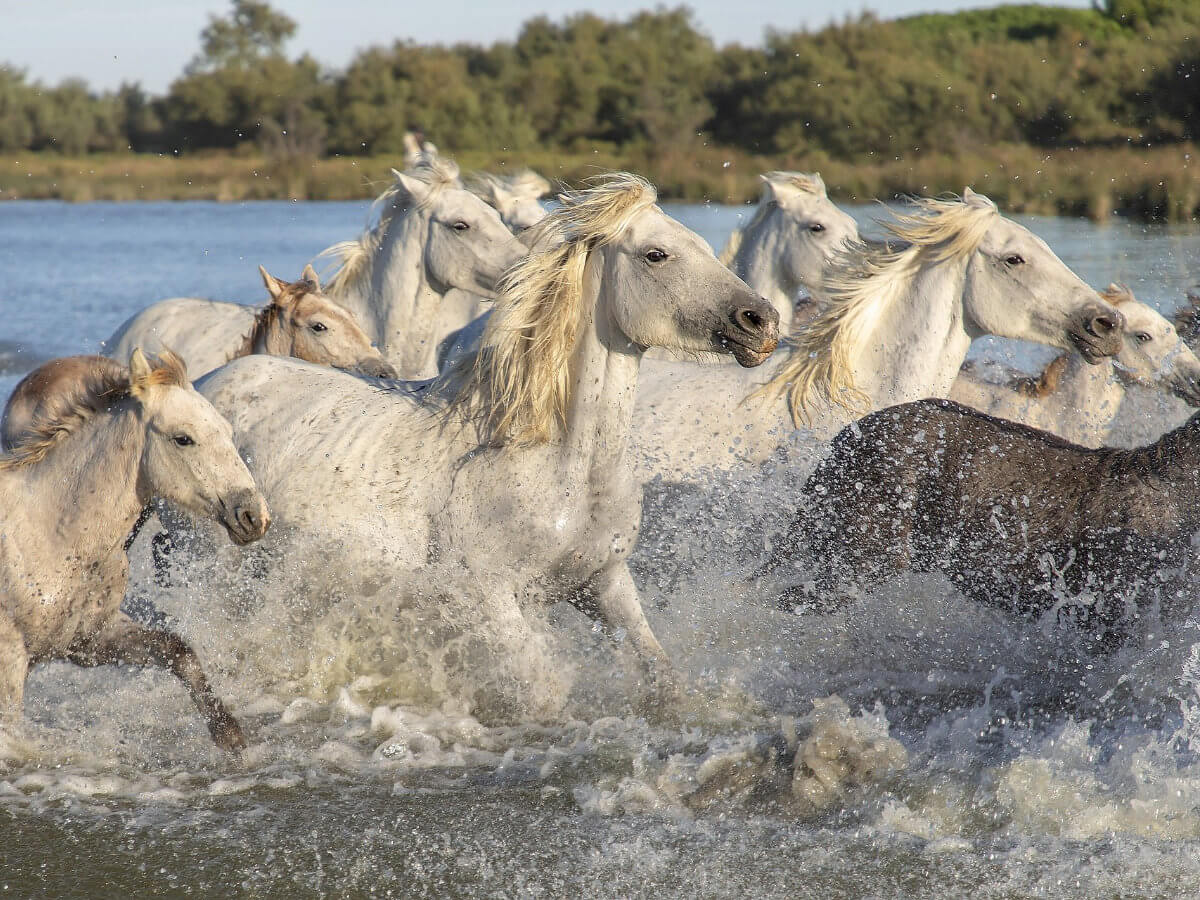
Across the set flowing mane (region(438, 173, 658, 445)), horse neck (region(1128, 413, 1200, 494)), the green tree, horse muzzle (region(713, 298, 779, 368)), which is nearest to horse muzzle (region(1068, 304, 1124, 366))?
horse neck (region(1128, 413, 1200, 494))

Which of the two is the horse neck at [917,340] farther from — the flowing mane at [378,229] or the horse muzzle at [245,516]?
the horse muzzle at [245,516]

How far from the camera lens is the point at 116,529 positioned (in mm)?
4059

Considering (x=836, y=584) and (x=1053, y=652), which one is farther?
(x=836, y=584)

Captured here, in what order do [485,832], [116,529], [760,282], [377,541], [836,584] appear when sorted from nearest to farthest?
[485,832], [116,529], [377,541], [836,584], [760,282]

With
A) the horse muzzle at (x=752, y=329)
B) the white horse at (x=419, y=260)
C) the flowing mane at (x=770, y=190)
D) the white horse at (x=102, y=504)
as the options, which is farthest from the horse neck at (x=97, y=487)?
the flowing mane at (x=770, y=190)

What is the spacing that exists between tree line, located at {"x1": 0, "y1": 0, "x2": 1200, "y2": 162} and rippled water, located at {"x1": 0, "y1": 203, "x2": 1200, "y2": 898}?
28.5 meters

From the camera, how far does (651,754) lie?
165 inches

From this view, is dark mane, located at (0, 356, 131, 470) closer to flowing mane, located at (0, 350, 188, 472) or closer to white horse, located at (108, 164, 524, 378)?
flowing mane, located at (0, 350, 188, 472)

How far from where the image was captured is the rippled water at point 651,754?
3475 mm

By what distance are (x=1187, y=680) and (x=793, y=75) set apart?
139 feet

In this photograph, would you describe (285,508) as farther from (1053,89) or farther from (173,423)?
(1053,89)

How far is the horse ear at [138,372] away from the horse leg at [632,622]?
1.50 meters

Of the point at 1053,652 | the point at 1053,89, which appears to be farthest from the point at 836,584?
the point at 1053,89


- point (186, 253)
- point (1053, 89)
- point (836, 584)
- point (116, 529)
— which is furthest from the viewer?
point (1053, 89)
